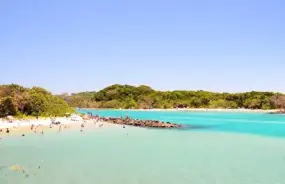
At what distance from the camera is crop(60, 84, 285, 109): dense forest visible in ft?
363

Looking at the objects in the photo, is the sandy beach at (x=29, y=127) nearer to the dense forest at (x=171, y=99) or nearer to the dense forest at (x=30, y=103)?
the dense forest at (x=30, y=103)

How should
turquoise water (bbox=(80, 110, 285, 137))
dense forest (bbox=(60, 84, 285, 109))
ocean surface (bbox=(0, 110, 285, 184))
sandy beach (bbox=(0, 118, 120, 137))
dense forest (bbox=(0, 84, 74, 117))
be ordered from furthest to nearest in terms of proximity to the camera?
dense forest (bbox=(60, 84, 285, 109)) → dense forest (bbox=(0, 84, 74, 117)) → turquoise water (bbox=(80, 110, 285, 137)) → sandy beach (bbox=(0, 118, 120, 137)) → ocean surface (bbox=(0, 110, 285, 184))

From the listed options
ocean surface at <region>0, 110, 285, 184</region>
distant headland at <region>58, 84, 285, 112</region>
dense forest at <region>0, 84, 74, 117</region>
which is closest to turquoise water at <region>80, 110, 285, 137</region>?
ocean surface at <region>0, 110, 285, 184</region>

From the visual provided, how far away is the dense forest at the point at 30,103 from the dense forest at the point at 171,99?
69.2m

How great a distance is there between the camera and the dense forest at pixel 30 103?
45.1 m

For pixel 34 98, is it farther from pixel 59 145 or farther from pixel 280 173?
pixel 280 173

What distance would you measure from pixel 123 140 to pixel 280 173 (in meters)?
15.3

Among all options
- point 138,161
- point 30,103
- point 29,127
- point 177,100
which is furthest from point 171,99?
point 138,161

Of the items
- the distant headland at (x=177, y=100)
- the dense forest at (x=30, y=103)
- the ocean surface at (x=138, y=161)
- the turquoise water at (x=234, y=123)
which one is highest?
the distant headland at (x=177, y=100)

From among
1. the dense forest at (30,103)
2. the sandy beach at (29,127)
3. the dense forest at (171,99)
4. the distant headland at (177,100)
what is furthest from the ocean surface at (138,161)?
the dense forest at (171,99)

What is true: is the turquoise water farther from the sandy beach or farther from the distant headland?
the distant headland

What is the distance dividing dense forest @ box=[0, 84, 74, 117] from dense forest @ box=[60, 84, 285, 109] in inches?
2723

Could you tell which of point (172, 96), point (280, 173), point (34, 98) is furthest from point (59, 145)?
point (172, 96)

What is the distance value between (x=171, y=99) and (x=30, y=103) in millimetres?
83540
